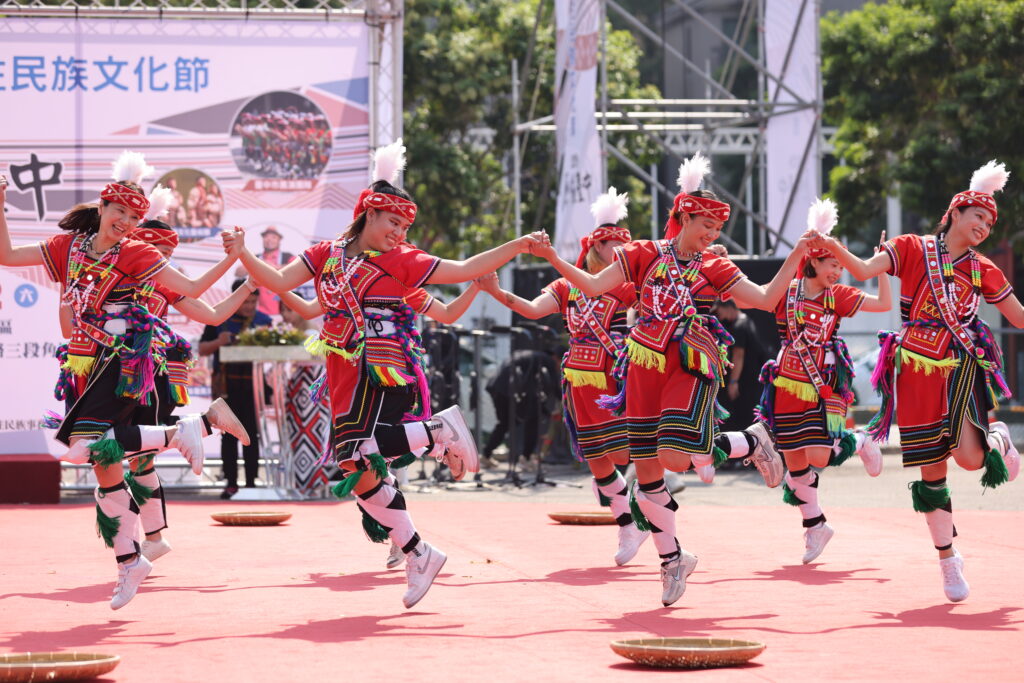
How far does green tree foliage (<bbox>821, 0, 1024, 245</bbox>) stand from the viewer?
75.2 ft

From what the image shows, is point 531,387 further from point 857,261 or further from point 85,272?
point 85,272

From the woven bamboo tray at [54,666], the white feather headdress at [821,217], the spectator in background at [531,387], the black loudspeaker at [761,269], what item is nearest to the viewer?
the woven bamboo tray at [54,666]

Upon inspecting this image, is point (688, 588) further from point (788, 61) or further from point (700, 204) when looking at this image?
point (788, 61)

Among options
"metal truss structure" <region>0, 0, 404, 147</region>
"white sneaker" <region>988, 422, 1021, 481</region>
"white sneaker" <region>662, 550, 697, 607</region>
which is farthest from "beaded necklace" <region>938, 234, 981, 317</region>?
"metal truss structure" <region>0, 0, 404, 147</region>

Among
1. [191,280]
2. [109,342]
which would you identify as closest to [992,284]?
[191,280]

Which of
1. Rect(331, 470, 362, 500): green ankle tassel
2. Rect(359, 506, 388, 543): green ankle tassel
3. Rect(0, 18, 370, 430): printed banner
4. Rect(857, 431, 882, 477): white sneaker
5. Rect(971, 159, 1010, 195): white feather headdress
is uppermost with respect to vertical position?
Rect(0, 18, 370, 430): printed banner

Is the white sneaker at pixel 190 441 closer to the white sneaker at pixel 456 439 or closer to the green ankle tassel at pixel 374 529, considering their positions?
the green ankle tassel at pixel 374 529

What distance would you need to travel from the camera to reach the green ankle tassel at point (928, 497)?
7461mm

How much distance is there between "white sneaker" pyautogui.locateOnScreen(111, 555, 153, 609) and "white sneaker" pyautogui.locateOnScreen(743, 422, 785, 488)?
3.42 metres

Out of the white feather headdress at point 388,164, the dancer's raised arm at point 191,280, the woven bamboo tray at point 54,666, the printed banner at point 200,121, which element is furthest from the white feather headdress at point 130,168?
the printed banner at point 200,121

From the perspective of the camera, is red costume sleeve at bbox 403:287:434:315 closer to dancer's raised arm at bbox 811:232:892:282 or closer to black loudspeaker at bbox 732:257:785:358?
dancer's raised arm at bbox 811:232:892:282

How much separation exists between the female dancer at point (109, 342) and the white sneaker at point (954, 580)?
369 cm

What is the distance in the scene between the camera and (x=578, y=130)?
1695 centimetres

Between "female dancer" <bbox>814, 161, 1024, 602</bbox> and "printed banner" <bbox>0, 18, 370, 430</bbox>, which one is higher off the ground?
"printed banner" <bbox>0, 18, 370, 430</bbox>
